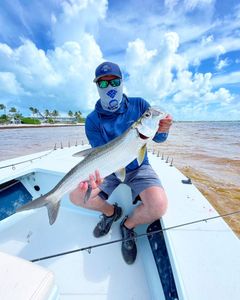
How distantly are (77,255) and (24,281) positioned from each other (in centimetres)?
138

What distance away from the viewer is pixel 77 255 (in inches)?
87.9

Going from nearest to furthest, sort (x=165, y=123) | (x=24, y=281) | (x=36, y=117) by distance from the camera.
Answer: (x=24, y=281)
(x=165, y=123)
(x=36, y=117)

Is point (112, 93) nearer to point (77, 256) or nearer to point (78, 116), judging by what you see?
point (77, 256)

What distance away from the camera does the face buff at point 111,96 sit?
240 centimetres

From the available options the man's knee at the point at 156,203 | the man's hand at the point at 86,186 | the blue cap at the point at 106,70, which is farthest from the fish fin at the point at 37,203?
the blue cap at the point at 106,70

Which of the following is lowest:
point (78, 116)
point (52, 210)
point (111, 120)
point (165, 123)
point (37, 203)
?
point (52, 210)

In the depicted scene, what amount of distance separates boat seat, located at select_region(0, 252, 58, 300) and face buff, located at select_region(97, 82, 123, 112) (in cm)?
189

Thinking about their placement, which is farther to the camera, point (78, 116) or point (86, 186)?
point (78, 116)

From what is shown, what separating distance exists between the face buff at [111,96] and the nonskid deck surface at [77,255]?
62.6 inches

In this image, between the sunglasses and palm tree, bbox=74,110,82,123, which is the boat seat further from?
palm tree, bbox=74,110,82,123

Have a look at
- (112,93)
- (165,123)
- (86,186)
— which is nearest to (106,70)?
(112,93)

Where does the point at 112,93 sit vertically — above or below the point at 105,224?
above

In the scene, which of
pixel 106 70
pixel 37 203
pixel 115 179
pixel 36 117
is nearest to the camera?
pixel 37 203

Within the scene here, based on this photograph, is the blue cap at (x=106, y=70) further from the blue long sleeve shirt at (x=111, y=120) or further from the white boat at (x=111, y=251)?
the white boat at (x=111, y=251)
